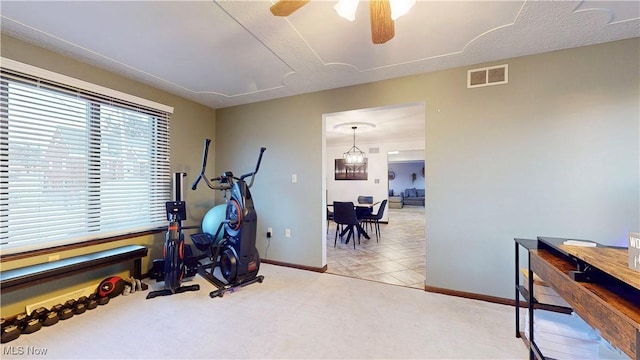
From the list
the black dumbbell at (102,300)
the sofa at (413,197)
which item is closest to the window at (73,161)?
the black dumbbell at (102,300)

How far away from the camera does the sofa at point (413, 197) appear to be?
496 inches

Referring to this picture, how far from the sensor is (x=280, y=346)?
172 cm

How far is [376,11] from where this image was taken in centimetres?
130

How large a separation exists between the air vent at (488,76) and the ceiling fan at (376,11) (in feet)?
5.01

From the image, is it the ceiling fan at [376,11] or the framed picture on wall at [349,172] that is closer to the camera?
the ceiling fan at [376,11]

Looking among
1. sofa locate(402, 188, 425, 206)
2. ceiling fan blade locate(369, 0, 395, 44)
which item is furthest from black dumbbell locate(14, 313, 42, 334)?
sofa locate(402, 188, 425, 206)

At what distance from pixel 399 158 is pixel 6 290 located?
→ 989 centimetres

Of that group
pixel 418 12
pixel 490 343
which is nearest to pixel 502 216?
pixel 490 343

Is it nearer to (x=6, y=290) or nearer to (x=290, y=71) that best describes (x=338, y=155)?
(x=290, y=71)

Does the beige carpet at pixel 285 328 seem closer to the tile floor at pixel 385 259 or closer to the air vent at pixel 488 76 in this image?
the tile floor at pixel 385 259

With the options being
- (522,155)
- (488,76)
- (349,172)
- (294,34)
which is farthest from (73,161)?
(349,172)

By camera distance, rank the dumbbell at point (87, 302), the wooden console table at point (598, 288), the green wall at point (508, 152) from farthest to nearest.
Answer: the dumbbell at point (87, 302), the green wall at point (508, 152), the wooden console table at point (598, 288)

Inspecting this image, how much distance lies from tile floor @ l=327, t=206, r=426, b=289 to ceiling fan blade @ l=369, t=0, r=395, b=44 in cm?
257

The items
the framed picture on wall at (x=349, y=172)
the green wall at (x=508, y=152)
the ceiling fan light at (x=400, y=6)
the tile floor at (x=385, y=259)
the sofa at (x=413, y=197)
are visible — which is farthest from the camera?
the sofa at (x=413, y=197)
